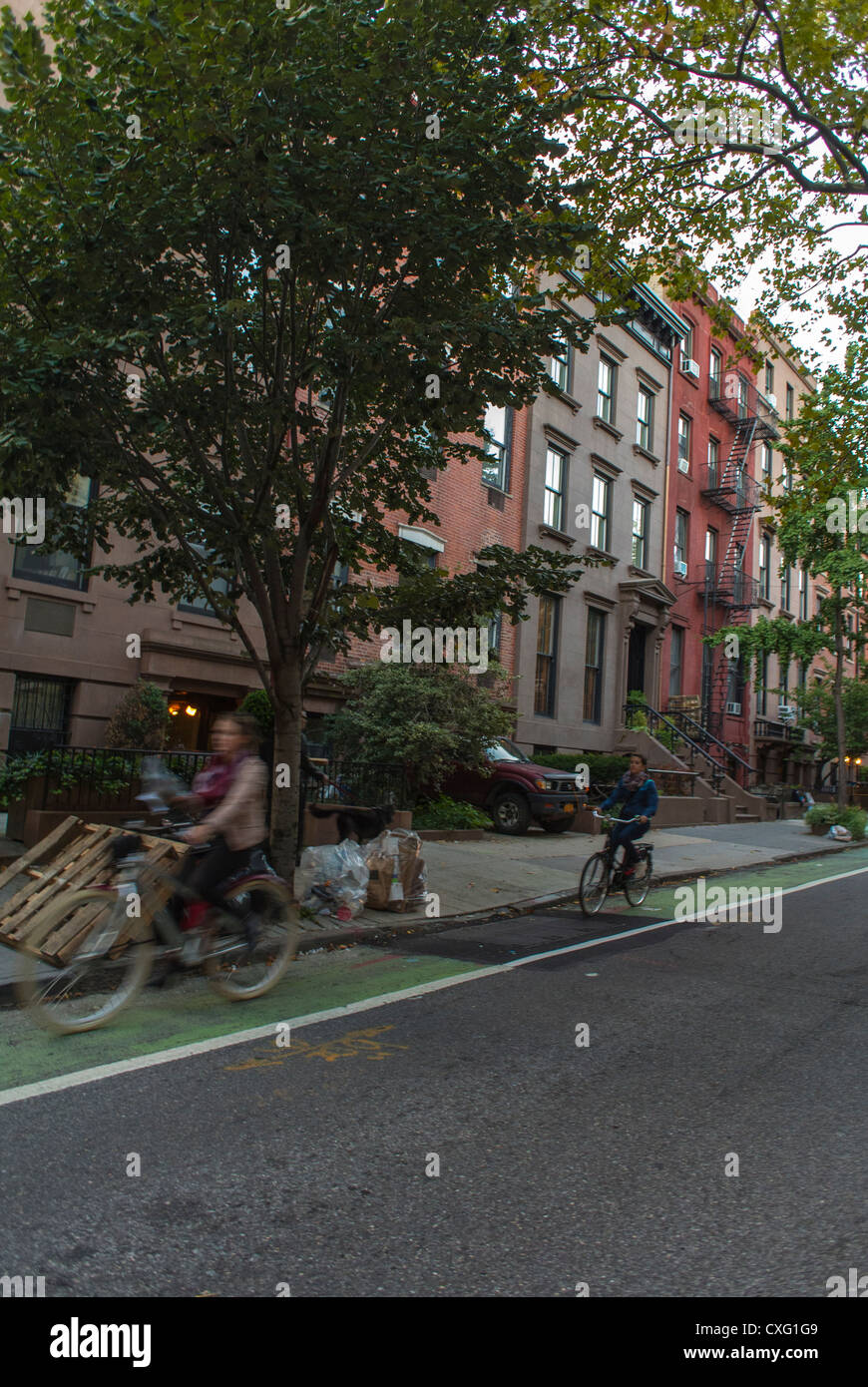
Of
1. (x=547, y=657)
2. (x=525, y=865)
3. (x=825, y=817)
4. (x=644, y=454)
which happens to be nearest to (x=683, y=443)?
(x=644, y=454)

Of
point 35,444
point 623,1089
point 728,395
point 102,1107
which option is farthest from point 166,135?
point 728,395

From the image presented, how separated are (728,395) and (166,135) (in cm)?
2880

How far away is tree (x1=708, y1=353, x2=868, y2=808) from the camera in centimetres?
1451

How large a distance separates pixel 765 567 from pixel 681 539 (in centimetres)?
734

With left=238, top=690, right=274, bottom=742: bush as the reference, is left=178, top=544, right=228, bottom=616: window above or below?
above

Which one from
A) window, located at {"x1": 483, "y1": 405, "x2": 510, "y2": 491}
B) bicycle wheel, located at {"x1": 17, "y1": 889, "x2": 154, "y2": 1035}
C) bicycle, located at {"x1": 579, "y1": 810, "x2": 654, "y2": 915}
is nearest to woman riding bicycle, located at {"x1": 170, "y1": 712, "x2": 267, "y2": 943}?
bicycle wheel, located at {"x1": 17, "y1": 889, "x2": 154, "y2": 1035}

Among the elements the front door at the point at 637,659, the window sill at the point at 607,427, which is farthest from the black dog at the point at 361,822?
the front door at the point at 637,659

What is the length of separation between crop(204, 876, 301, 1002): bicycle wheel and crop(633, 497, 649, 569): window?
22516 millimetres

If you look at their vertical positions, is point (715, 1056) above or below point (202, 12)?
below

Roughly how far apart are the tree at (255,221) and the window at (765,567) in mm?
29550

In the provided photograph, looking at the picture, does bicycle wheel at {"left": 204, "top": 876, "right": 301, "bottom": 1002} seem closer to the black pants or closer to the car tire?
the black pants

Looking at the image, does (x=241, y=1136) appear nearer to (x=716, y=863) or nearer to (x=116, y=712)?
(x=116, y=712)

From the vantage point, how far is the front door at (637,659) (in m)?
27.7

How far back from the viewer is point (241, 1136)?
4254 millimetres
